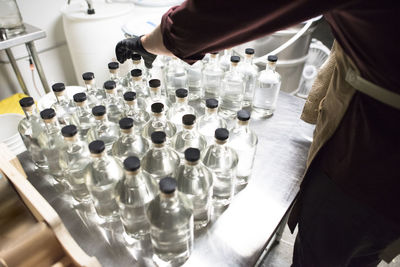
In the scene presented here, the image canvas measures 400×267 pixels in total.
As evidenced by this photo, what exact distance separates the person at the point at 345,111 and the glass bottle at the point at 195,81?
322 millimetres

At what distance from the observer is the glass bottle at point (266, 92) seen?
112 centimetres

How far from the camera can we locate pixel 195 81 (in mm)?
1205

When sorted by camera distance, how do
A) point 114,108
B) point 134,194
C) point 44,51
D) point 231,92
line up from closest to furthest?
point 134,194
point 114,108
point 231,92
point 44,51

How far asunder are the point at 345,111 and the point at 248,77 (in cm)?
50

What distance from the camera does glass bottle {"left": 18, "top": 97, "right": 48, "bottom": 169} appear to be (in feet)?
2.76

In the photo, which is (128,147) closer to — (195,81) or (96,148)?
(96,148)

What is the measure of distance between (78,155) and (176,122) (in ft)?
1.13

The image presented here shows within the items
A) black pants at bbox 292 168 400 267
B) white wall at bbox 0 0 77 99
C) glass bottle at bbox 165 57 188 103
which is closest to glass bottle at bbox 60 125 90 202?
glass bottle at bbox 165 57 188 103

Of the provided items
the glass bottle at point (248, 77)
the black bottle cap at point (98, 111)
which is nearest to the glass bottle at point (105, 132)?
the black bottle cap at point (98, 111)

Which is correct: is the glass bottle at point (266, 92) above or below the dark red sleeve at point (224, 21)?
below

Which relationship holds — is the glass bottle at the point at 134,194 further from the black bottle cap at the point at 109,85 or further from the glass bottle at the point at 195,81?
the glass bottle at the point at 195,81

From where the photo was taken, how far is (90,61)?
5.11 feet

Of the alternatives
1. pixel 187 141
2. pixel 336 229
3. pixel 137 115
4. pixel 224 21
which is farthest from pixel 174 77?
pixel 336 229

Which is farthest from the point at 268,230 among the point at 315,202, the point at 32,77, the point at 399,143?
the point at 32,77
